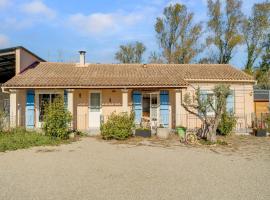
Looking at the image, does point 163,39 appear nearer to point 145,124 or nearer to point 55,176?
point 145,124

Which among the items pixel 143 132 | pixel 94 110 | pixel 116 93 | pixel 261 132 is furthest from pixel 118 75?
pixel 261 132

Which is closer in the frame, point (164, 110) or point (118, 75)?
point (164, 110)

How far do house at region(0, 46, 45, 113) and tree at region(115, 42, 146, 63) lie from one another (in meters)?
23.2

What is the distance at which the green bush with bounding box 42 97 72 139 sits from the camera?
13.6 meters

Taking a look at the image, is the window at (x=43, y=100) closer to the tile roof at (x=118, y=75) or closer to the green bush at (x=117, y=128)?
the tile roof at (x=118, y=75)

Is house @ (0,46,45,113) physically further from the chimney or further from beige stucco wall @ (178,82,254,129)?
beige stucco wall @ (178,82,254,129)

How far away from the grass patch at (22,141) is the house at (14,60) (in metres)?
3.52

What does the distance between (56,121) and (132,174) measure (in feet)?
24.0

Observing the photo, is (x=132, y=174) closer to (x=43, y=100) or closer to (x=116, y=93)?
(x=116, y=93)

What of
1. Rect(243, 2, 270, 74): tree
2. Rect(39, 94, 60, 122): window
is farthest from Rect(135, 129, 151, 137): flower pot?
Rect(243, 2, 270, 74): tree

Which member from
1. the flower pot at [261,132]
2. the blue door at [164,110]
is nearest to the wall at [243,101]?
the blue door at [164,110]

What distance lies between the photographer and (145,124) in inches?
653

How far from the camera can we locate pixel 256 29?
107 ft

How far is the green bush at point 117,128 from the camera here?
45.7 feet
